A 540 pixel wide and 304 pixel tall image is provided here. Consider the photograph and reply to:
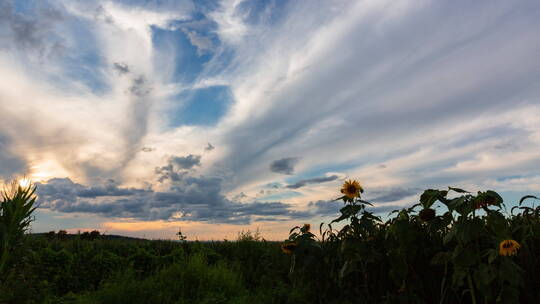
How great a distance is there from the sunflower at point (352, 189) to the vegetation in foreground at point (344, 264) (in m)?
0.01

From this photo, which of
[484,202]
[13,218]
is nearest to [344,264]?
[484,202]

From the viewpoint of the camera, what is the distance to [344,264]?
5324mm

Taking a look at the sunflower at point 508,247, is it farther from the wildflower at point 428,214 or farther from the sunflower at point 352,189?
the sunflower at point 352,189

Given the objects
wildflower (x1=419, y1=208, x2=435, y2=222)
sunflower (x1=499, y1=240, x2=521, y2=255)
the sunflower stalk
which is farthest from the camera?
the sunflower stalk

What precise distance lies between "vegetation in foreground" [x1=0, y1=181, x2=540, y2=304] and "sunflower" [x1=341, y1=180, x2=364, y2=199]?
0.04 feet

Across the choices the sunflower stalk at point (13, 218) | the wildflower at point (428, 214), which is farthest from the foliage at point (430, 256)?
the sunflower stalk at point (13, 218)

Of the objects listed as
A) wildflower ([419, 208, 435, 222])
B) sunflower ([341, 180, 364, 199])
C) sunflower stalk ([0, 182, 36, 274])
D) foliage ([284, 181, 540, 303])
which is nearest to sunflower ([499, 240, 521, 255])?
foliage ([284, 181, 540, 303])

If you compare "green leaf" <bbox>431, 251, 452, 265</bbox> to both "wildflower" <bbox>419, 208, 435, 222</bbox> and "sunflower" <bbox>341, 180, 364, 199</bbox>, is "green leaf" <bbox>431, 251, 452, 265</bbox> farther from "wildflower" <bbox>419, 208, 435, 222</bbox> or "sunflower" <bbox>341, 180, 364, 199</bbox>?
"sunflower" <bbox>341, 180, 364, 199</bbox>

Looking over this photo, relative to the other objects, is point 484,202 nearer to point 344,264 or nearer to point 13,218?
point 344,264

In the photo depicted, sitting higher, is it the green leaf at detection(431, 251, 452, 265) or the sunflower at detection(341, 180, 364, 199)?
the sunflower at detection(341, 180, 364, 199)

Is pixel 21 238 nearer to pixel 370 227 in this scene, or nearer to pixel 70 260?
pixel 70 260

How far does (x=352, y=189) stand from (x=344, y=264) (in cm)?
94

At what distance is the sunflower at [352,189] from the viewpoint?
538cm

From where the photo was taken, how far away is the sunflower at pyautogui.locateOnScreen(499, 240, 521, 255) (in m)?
3.76
